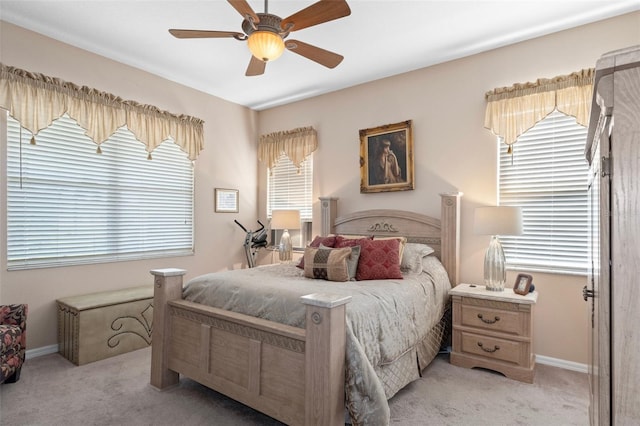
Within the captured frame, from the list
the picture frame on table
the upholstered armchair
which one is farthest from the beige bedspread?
the upholstered armchair

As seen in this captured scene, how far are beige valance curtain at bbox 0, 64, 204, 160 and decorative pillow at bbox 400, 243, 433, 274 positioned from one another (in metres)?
2.93

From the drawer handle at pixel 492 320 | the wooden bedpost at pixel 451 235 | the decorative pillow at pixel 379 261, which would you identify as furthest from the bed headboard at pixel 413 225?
the decorative pillow at pixel 379 261

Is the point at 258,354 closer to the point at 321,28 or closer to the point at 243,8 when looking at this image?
the point at 243,8

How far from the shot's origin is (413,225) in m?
3.83

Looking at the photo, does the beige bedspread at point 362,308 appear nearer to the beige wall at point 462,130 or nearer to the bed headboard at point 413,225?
the bed headboard at point 413,225

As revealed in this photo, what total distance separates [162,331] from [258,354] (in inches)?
38.6

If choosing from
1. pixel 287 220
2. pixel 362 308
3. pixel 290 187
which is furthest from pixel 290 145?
pixel 362 308

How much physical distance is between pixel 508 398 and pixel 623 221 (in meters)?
2.13

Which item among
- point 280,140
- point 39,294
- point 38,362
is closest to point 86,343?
point 38,362

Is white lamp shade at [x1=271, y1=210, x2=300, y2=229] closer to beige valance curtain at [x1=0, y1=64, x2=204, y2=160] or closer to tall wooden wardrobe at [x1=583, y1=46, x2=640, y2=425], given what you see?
beige valance curtain at [x1=0, y1=64, x2=204, y2=160]

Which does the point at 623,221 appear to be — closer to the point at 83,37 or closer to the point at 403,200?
the point at 403,200

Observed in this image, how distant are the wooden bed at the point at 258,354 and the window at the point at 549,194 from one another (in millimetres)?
2292

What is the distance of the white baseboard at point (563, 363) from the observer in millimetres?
2958

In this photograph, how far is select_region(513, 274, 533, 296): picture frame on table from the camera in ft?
9.48
